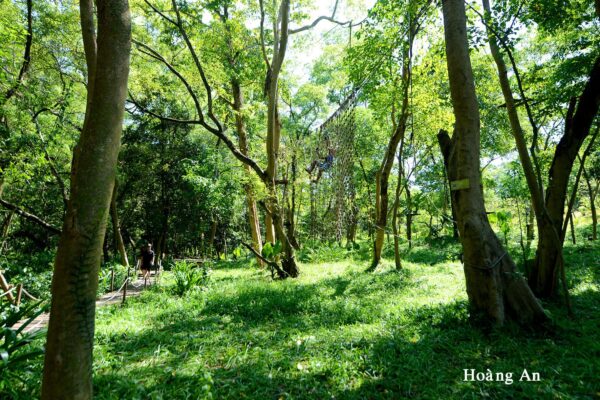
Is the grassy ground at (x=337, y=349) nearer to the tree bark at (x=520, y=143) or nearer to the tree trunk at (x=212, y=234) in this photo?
the tree bark at (x=520, y=143)

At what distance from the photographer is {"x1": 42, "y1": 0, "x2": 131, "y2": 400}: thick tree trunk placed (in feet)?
5.45

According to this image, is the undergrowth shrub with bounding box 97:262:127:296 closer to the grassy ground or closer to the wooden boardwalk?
the wooden boardwalk

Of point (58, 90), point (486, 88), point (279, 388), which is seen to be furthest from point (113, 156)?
point (486, 88)

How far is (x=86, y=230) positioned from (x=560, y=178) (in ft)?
18.9

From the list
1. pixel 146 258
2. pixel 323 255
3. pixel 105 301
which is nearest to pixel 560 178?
pixel 323 255

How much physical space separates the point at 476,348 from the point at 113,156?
12.9ft

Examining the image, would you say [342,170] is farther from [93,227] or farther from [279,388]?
[93,227]

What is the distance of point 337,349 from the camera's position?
11.7 ft

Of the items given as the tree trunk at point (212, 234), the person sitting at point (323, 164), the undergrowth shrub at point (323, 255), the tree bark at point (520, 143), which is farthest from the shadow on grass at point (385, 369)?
the tree trunk at point (212, 234)

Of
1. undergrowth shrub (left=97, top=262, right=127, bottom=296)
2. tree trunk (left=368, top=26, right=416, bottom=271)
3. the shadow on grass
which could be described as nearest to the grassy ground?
the shadow on grass

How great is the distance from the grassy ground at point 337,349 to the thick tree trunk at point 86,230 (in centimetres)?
131

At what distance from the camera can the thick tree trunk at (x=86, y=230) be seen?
166cm

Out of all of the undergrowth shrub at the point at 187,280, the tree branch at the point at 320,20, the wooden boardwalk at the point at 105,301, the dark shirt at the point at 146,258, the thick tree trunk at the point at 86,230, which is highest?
the tree branch at the point at 320,20

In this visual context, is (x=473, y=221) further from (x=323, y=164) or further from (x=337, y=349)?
(x=323, y=164)
